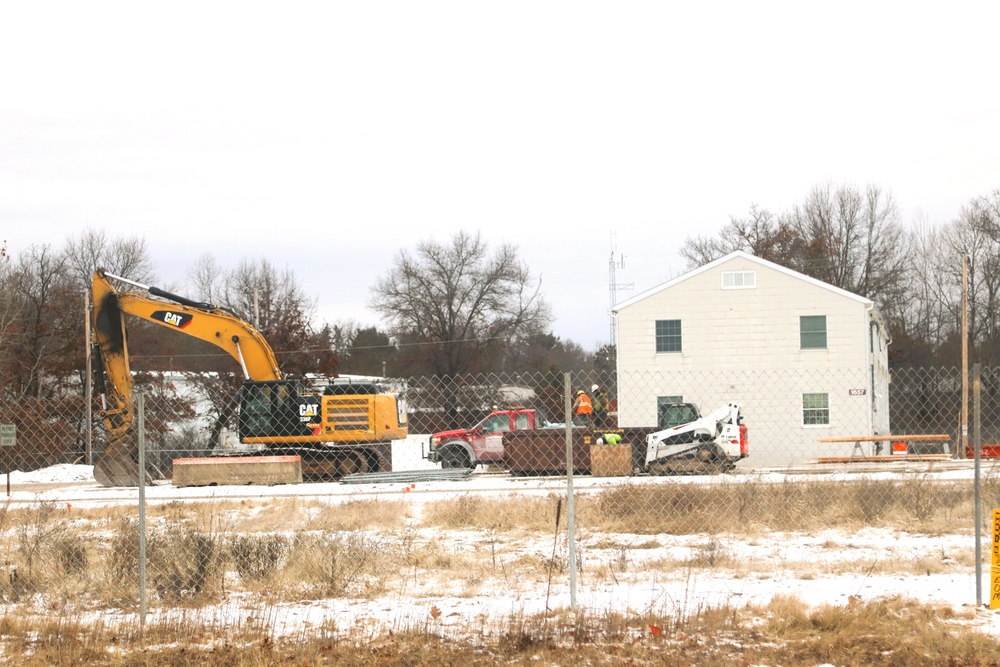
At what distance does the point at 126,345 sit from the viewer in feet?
89.0

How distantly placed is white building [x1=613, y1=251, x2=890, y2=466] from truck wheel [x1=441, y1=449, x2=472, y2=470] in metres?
8.00

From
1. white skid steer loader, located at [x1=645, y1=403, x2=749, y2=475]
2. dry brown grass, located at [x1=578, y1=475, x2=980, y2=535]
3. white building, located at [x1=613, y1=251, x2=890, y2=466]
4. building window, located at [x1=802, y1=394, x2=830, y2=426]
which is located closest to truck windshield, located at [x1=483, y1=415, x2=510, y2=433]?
white building, located at [x1=613, y1=251, x2=890, y2=466]

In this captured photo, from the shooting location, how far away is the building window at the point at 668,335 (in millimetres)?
39094

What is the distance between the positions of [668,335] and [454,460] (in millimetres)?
11360

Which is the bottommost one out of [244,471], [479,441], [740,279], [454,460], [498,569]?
[454,460]

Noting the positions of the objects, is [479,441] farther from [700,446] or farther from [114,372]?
[114,372]

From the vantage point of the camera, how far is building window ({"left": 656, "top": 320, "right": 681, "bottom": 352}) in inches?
1539

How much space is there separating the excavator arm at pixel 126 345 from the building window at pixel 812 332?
19787mm

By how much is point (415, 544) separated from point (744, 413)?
26486 millimetres

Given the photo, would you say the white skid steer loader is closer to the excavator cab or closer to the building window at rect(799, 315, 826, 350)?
the excavator cab

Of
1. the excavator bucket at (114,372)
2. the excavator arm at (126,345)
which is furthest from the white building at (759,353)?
the excavator bucket at (114,372)

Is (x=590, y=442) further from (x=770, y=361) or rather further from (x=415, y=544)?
(x=415, y=544)

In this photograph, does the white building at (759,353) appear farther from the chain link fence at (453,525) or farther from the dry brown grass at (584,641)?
the dry brown grass at (584,641)

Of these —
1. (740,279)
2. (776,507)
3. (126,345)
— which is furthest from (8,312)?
(776,507)
